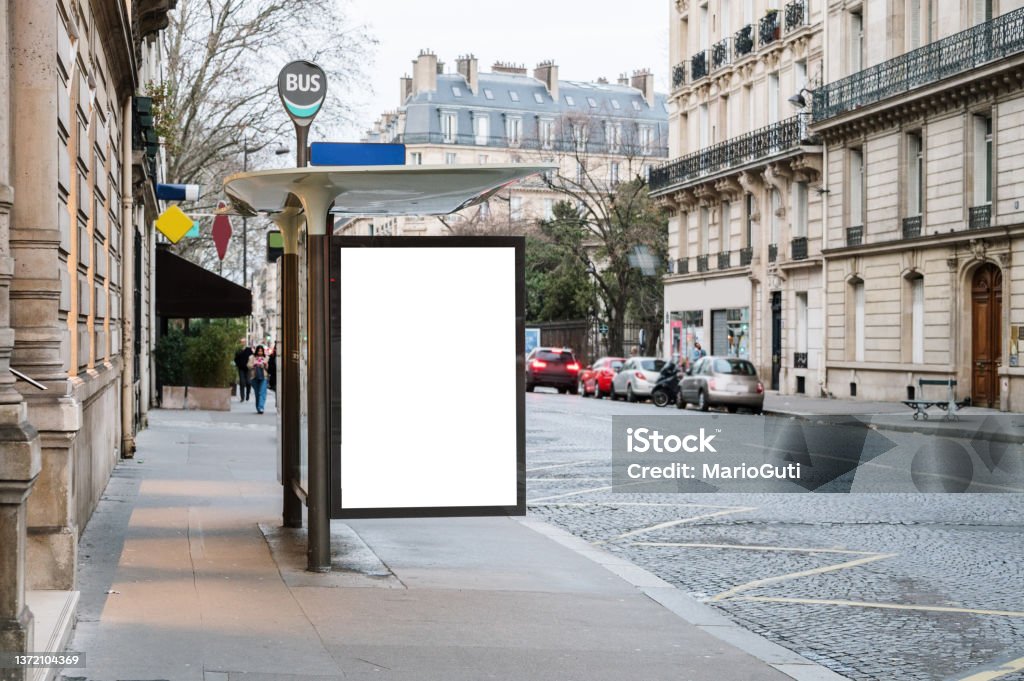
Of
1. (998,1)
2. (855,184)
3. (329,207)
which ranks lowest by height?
(329,207)

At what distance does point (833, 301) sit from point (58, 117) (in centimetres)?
3737

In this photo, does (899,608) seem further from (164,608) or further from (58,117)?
(58,117)

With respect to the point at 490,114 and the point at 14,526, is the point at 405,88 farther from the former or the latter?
the point at 14,526

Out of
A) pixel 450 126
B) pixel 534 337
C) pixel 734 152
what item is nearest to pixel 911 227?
pixel 734 152

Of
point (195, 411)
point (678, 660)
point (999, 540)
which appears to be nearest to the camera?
point (678, 660)

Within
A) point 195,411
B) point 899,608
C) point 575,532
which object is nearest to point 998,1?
point 195,411

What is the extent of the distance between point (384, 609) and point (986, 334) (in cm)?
3004

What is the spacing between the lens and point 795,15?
157ft

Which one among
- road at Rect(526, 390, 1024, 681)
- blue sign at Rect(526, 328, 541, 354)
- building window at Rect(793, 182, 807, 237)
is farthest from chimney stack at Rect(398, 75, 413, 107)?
road at Rect(526, 390, 1024, 681)

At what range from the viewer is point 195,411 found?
32219 millimetres

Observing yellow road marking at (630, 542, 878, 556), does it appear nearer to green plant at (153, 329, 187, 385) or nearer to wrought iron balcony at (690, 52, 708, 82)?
green plant at (153, 329, 187, 385)

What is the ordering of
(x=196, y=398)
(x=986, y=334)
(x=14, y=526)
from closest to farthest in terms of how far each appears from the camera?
(x=14, y=526), (x=196, y=398), (x=986, y=334)

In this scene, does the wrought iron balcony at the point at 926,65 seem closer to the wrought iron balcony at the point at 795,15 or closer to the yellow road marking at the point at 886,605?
the wrought iron balcony at the point at 795,15

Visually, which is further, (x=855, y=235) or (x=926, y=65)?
(x=855, y=235)
